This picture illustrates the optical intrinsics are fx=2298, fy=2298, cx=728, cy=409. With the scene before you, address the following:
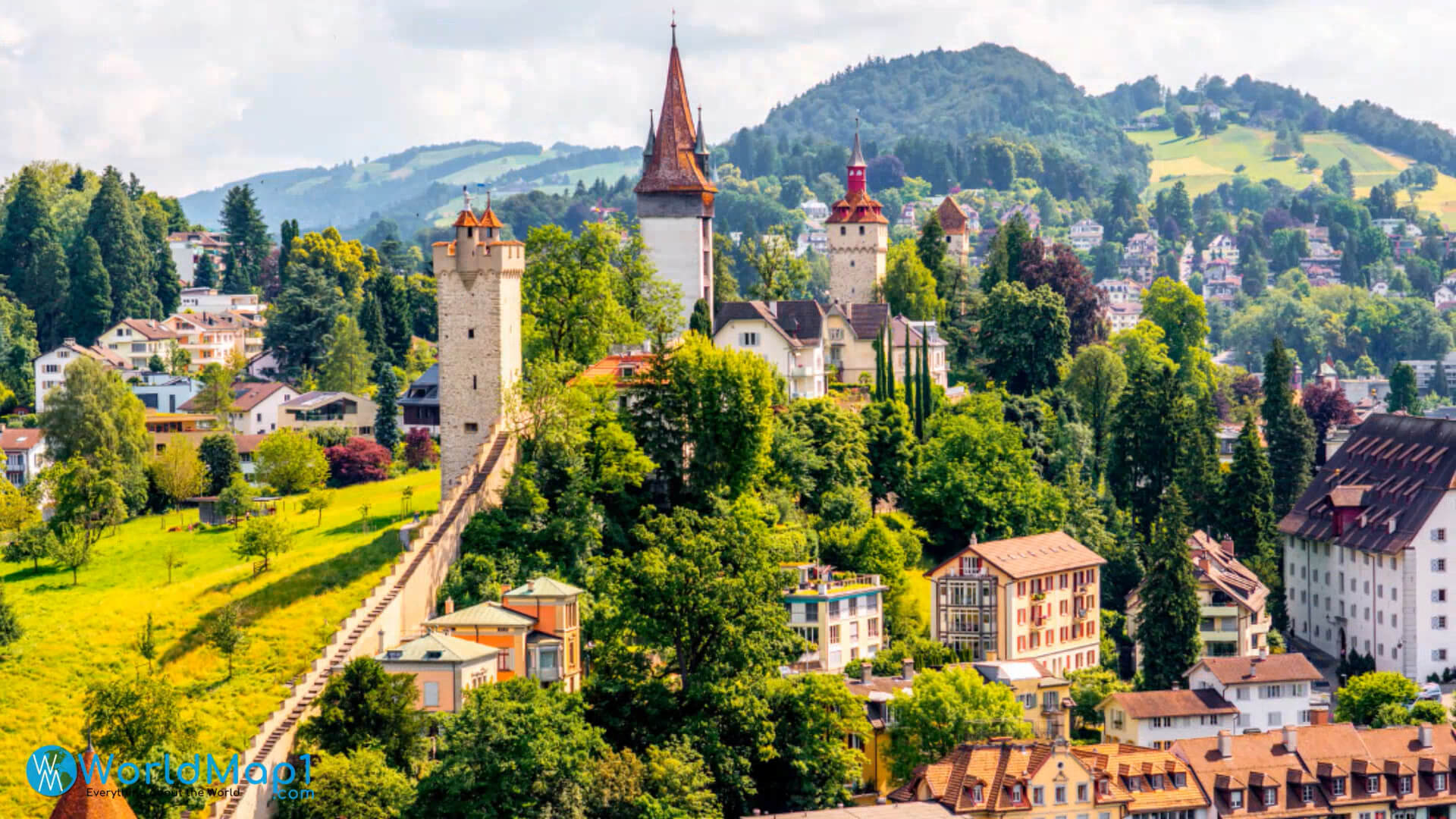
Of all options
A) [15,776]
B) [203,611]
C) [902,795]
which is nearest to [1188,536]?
[902,795]

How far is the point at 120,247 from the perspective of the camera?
143m

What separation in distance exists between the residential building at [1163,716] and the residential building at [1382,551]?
13412 mm

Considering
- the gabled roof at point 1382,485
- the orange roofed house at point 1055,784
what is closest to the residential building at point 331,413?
the gabled roof at point 1382,485

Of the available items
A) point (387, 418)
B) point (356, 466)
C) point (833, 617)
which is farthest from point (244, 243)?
point (833, 617)

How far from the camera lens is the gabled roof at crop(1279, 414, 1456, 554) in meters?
88.2

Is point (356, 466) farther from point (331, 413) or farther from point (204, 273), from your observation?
point (204, 273)

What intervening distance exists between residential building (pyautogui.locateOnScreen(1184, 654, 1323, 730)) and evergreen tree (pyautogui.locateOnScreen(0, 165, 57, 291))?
89631 mm

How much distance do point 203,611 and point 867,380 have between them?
37220mm

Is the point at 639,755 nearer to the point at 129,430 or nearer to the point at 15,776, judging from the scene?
the point at 15,776

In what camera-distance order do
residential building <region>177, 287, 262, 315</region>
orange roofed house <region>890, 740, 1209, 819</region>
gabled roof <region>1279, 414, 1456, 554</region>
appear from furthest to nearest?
residential building <region>177, 287, 262, 315</region> < gabled roof <region>1279, 414, 1456, 554</region> < orange roofed house <region>890, 740, 1209, 819</region>

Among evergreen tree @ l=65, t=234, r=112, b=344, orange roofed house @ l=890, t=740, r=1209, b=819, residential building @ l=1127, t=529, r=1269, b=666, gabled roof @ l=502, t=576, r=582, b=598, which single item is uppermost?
evergreen tree @ l=65, t=234, r=112, b=344

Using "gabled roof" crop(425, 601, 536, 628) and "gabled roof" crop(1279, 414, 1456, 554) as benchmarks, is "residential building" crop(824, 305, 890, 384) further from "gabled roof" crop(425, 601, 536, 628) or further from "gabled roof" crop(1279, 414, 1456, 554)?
"gabled roof" crop(425, 601, 536, 628)

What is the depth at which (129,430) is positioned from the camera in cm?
10594

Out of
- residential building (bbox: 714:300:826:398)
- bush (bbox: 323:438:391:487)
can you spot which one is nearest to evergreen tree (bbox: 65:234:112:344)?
bush (bbox: 323:438:391:487)
